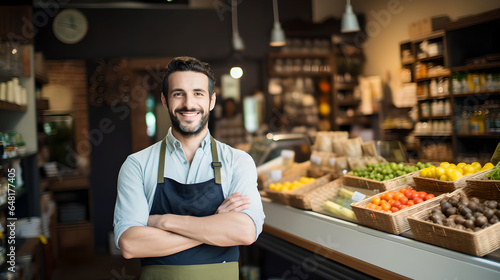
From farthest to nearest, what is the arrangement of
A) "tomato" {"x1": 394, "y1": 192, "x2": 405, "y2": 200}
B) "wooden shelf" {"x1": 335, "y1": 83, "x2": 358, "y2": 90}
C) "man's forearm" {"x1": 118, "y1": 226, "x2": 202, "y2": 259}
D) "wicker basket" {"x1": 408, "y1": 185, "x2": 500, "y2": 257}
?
1. "wooden shelf" {"x1": 335, "y1": 83, "x2": 358, "y2": 90}
2. "tomato" {"x1": 394, "y1": 192, "x2": 405, "y2": 200}
3. "wicker basket" {"x1": 408, "y1": 185, "x2": 500, "y2": 257}
4. "man's forearm" {"x1": 118, "y1": 226, "x2": 202, "y2": 259}

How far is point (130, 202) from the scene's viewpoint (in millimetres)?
1850

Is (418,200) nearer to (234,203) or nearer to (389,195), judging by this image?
(389,195)

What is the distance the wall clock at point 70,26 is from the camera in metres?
7.09

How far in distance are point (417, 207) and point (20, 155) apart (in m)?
3.51

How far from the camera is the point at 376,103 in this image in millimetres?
8570

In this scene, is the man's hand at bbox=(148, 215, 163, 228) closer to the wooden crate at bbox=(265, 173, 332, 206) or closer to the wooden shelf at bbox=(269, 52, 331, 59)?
the wooden crate at bbox=(265, 173, 332, 206)

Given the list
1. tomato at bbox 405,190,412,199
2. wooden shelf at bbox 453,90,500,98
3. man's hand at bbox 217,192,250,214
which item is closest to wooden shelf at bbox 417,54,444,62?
wooden shelf at bbox 453,90,500,98

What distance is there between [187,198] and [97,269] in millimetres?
4620

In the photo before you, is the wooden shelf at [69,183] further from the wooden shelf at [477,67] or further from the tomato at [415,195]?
the wooden shelf at [477,67]

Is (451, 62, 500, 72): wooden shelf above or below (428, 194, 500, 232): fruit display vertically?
above

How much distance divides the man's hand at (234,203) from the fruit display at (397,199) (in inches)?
46.8

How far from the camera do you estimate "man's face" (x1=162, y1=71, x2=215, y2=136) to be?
6.05ft

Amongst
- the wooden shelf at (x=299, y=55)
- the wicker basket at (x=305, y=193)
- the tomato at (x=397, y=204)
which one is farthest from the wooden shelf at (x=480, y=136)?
the tomato at (x=397, y=204)

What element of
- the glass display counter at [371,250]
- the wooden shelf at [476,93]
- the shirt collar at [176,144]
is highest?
the wooden shelf at [476,93]
